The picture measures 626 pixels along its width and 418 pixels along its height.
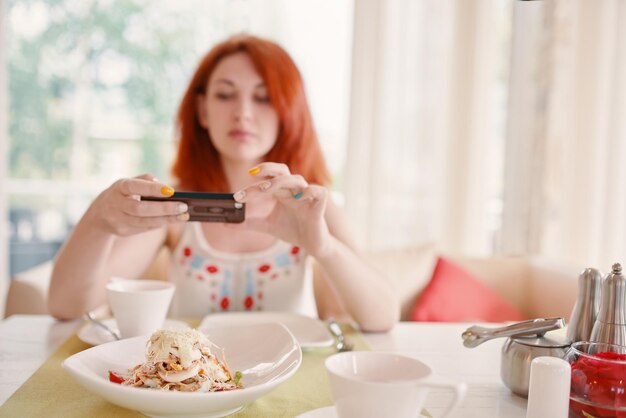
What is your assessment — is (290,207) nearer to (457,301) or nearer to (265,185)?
(265,185)

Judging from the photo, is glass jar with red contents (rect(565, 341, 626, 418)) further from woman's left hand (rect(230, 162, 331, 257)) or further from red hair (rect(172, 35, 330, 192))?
red hair (rect(172, 35, 330, 192))

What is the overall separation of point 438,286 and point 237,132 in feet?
3.05

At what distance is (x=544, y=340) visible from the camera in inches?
34.1

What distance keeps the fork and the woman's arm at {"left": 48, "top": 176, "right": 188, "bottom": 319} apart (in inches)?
14.7

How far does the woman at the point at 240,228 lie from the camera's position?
48.9 inches

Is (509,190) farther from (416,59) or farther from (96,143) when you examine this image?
(96,143)

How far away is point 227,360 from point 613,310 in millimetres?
553

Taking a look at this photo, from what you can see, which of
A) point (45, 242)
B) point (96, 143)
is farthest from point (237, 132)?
point (45, 242)

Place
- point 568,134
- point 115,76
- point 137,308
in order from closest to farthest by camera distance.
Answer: point 137,308
point 568,134
point 115,76

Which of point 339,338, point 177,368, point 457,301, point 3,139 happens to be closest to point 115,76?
point 3,139

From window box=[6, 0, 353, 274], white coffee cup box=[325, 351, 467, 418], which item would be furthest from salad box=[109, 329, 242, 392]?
window box=[6, 0, 353, 274]

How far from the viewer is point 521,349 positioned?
2.80ft

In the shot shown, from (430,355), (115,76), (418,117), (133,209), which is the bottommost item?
(430,355)

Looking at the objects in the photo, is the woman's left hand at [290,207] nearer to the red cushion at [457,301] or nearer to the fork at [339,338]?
the fork at [339,338]
